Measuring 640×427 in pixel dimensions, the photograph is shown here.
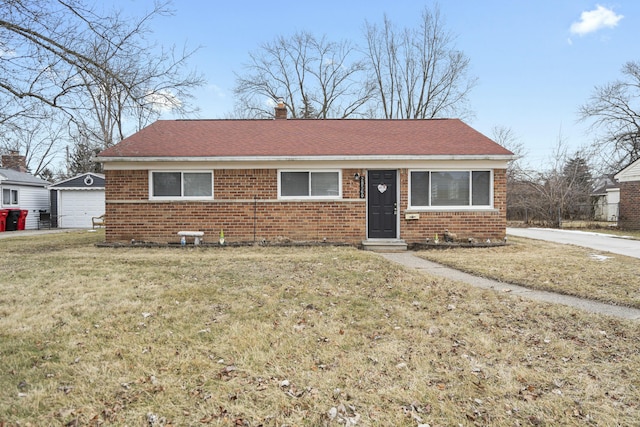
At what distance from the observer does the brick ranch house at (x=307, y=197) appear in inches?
461

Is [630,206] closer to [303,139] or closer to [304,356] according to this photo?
[303,139]

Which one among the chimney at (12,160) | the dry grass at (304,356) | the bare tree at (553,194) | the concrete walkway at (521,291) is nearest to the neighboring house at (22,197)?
the chimney at (12,160)

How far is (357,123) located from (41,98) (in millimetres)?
9855

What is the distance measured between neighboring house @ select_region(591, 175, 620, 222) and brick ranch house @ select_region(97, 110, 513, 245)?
55.6 feet

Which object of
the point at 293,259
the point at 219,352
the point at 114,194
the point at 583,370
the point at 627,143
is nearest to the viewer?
the point at 583,370

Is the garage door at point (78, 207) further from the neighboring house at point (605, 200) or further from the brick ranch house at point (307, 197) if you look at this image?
the neighboring house at point (605, 200)

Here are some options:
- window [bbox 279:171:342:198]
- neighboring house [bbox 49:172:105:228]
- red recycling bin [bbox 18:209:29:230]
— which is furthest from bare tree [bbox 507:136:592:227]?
red recycling bin [bbox 18:209:29:230]

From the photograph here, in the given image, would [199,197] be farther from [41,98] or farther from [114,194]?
[41,98]

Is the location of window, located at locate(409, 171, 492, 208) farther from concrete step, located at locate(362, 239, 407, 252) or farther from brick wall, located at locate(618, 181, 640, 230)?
brick wall, located at locate(618, 181, 640, 230)

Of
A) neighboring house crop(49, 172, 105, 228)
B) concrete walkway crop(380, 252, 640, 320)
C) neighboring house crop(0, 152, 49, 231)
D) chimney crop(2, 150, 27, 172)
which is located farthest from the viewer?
chimney crop(2, 150, 27, 172)

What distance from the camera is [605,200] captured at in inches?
1230

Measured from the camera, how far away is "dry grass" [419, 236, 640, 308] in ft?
→ 19.4

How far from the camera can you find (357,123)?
47.9 feet

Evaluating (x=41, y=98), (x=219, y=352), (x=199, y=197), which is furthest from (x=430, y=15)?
(x=219, y=352)
